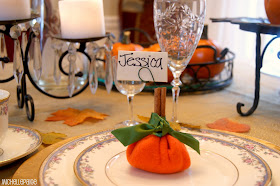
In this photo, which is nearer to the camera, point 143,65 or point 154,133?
point 154,133

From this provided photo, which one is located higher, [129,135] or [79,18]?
[79,18]

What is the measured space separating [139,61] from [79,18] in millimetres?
291

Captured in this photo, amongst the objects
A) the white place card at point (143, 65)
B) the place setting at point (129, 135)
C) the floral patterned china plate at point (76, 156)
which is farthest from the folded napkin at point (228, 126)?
the white place card at point (143, 65)

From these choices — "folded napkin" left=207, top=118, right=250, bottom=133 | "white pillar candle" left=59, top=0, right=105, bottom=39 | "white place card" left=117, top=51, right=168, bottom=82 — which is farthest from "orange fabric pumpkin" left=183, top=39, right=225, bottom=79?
"white place card" left=117, top=51, right=168, bottom=82

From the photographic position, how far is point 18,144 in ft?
2.25

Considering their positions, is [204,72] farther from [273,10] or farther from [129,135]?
[129,135]

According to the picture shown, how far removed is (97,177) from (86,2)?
51 centimetres

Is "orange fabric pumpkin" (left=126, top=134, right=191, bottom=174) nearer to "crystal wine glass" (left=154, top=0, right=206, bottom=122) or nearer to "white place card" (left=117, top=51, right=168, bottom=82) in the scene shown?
"white place card" (left=117, top=51, right=168, bottom=82)

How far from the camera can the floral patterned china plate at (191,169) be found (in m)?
0.49

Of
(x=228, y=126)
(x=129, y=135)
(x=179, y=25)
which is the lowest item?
(x=228, y=126)

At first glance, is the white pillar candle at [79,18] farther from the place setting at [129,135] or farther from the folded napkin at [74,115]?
the folded napkin at [74,115]

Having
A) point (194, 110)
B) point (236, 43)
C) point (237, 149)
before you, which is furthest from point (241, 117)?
point (236, 43)

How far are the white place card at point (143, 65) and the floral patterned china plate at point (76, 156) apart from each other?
0.11 m

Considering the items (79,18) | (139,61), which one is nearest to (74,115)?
(79,18)
